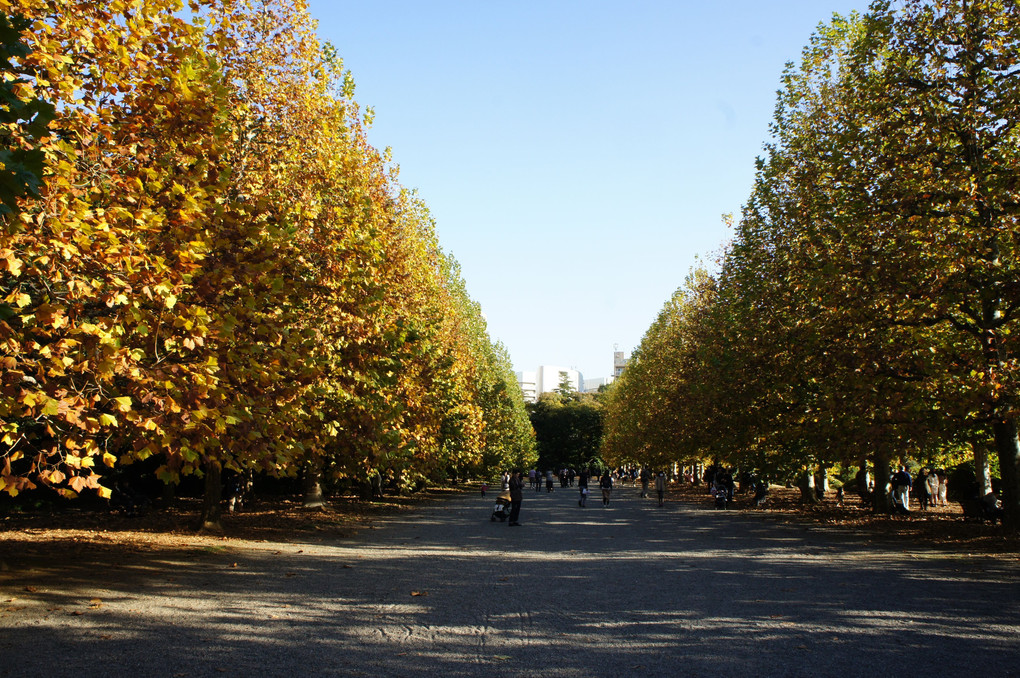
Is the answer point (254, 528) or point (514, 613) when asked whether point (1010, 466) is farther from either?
point (254, 528)

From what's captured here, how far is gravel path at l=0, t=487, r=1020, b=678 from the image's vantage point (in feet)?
23.5

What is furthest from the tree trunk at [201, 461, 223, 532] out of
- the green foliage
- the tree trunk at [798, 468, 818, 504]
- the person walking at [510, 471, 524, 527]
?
the green foliage

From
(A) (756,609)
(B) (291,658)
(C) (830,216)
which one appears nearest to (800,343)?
(C) (830,216)

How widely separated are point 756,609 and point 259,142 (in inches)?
522

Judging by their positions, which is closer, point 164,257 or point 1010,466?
point 164,257

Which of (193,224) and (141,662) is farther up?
(193,224)

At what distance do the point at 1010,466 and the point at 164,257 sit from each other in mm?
18302

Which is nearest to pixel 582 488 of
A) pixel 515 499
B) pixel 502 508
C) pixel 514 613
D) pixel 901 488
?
pixel 502 508

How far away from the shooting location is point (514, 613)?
9695 millimetres

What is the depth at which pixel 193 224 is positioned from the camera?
31.7 ft

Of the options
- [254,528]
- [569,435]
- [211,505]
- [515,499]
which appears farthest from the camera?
[569,435]

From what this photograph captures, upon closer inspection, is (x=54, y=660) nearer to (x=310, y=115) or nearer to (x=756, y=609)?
(x=756, y=609)

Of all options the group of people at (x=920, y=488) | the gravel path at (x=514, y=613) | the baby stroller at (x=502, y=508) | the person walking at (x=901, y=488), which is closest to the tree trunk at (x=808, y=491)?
the group of people at (x=920, y=488)

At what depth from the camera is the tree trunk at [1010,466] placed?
18188mm
